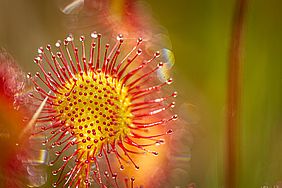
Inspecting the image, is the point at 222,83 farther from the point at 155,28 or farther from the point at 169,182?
the point at 169,182

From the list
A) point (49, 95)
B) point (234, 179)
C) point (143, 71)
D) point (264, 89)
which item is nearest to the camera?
point (49, 95)

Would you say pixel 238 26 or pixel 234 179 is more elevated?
pixel 238 26

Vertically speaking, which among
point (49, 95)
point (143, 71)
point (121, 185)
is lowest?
point (121, 185)

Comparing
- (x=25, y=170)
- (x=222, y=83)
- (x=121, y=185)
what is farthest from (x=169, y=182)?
(x=222, y=83)

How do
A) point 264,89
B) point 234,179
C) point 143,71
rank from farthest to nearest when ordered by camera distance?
point 264,89 → point 234,179 → point 143,71

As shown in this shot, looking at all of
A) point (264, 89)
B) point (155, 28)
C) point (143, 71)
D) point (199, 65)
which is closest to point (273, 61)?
point (264, 89)

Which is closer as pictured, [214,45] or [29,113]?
[29,113]

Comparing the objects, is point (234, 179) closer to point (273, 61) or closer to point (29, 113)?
point (273, 61)
